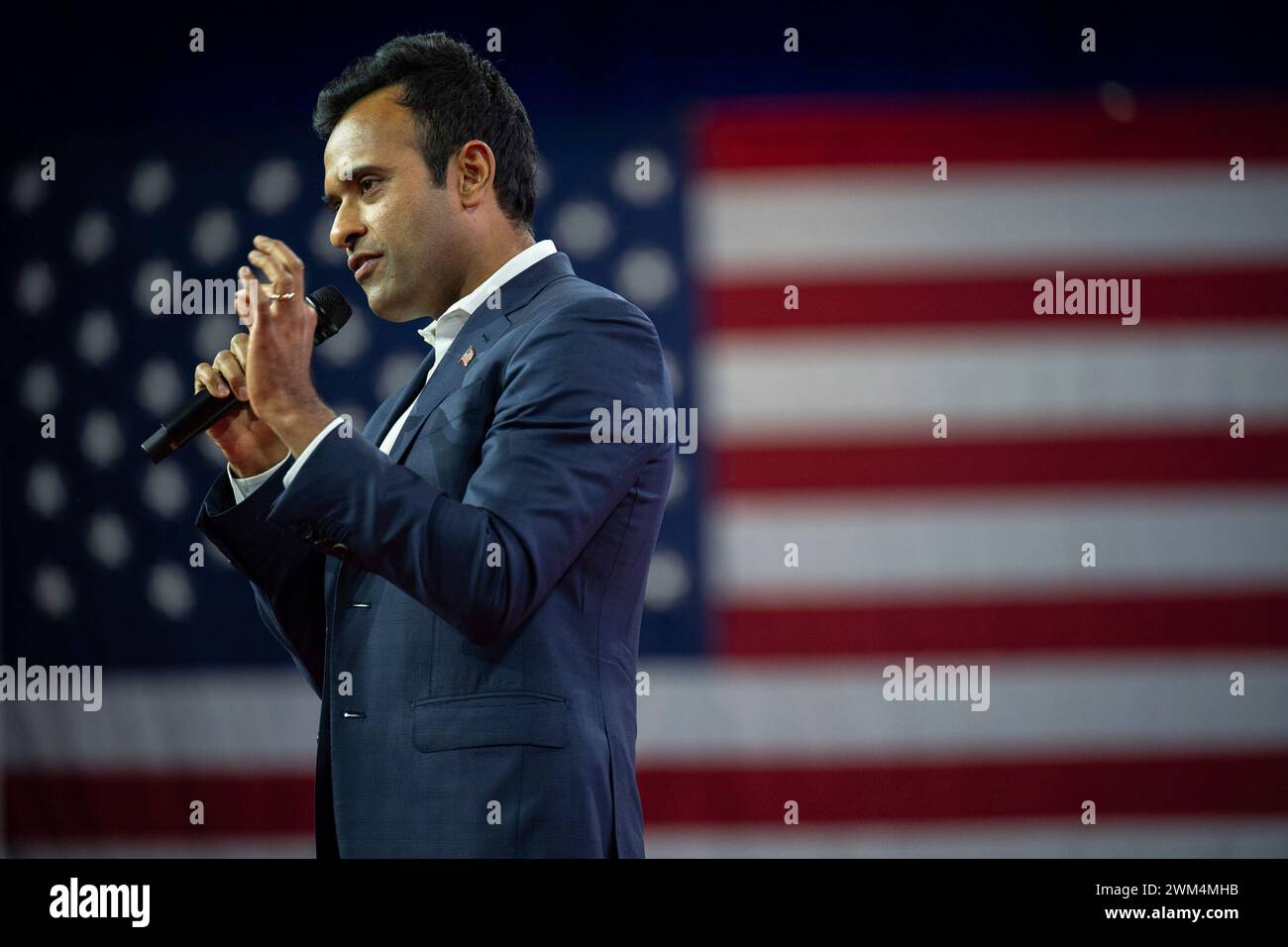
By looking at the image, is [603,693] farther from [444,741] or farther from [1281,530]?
[1281,530]

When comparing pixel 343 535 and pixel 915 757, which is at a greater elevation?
pixel 343 535

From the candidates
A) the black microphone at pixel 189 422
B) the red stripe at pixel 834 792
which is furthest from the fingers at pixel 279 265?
the red stripe at pixel 834 792

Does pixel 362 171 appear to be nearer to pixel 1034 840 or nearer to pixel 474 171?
pixel 474 171

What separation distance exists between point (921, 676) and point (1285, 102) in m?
1.21

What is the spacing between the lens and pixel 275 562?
133 cm

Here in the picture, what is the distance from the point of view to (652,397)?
4.08 ft

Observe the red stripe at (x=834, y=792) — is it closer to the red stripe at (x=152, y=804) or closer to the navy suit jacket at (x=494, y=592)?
the red stripe at (x=152, y=804)

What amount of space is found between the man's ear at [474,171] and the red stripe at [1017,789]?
1.23 metres

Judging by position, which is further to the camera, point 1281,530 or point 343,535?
point 1281,530

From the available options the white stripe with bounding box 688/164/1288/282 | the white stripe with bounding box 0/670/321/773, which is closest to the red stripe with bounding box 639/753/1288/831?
the white stripe with bounding box 0/670/321/773

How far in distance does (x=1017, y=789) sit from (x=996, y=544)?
0.43 meters

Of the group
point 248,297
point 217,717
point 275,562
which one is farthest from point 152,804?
point 248,297
